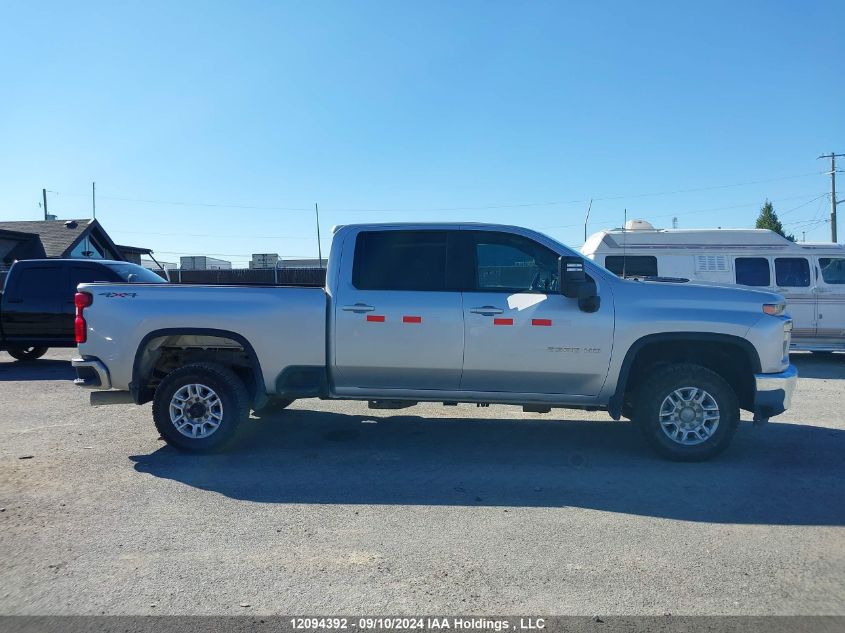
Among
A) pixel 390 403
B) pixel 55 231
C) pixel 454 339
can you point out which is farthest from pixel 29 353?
pixel 55 231

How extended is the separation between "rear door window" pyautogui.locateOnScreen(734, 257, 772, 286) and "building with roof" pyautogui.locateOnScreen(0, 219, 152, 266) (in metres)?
23.2

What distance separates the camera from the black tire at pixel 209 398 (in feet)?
20.3

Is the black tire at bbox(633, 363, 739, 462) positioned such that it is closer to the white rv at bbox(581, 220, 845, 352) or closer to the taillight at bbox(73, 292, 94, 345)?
the taillight at bbox(73, 292, 94, 345)

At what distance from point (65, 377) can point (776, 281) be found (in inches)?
527

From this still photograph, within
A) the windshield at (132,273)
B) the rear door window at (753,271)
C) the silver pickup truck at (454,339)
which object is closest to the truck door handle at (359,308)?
the silver pickup truck at (454,339)

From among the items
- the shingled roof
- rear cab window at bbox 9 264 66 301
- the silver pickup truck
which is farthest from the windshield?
the shingled roof

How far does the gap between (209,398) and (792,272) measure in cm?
1183

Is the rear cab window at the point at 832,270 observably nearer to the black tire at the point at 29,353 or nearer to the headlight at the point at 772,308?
the headlight at the point at 772,308

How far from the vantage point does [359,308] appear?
6102 millimetres

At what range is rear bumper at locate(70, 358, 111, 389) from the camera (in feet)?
20.5

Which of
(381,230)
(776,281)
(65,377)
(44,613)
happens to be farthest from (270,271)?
(44,613)

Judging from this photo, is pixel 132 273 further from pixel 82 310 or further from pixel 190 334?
pixel 190 334

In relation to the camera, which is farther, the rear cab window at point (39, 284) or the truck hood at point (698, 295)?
the rear cab window at point (39, 284)

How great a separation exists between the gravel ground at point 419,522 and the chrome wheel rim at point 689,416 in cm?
29
